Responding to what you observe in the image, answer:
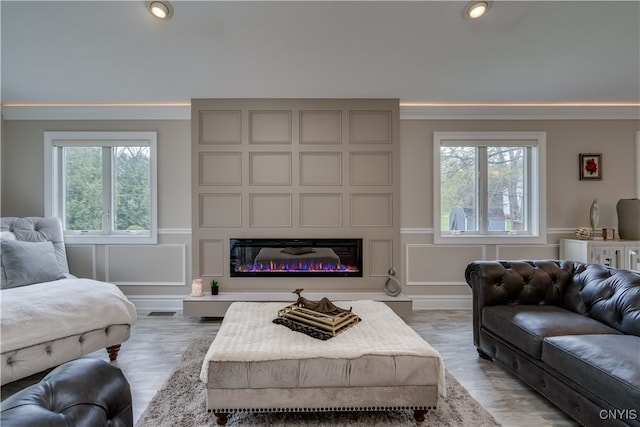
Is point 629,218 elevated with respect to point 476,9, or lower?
lower

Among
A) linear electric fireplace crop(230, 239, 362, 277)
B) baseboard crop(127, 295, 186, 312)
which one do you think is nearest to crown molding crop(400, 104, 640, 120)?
linear electric fireplace crop(230, 239, 362, 277)

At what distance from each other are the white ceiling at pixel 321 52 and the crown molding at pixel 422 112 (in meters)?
0.13

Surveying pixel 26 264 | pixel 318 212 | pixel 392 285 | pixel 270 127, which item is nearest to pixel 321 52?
pixel 270 127

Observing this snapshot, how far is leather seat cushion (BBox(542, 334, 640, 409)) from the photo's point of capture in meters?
1.44

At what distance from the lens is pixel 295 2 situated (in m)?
2.60

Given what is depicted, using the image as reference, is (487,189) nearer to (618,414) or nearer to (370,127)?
(370,127)

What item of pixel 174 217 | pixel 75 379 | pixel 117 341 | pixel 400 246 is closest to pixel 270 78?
pixel 174 217

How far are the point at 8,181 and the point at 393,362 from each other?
192 inches

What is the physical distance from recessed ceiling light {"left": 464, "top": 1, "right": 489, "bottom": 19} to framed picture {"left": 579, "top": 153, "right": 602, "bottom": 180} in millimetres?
2577

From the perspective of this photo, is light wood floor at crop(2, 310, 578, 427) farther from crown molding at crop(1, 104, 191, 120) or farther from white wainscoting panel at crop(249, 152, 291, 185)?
crown molding at crop(1, 104, 191, 120)

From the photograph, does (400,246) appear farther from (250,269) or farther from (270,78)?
(270,78)

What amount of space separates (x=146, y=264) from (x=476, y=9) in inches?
171

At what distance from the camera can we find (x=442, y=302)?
3.97 m

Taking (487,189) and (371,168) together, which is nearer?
(371,168)
